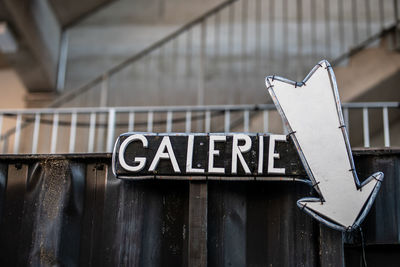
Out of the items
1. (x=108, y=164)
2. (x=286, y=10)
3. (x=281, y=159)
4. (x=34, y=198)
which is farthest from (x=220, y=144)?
(x=286, y=10)

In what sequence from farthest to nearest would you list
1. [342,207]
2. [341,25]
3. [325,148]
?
1. [341,25]
2. [325,148]
3. [342,207]

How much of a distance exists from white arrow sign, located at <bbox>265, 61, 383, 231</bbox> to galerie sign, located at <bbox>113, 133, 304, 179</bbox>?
21cm

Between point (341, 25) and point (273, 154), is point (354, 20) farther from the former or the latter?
point (273, 154)

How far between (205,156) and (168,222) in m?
A: 0.79

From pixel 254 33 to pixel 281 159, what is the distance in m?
6.10

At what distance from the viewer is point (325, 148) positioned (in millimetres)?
5516

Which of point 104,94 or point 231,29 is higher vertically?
point 231,29

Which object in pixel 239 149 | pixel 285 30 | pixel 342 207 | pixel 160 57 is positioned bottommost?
pixel 342 207

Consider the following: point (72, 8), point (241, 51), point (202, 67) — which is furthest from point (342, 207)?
point (72, 8)

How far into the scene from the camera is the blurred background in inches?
422

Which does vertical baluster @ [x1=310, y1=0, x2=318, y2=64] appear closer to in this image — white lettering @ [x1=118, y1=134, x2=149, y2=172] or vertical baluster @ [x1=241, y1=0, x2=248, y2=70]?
vertical baluster @ [x1=241, y1=0, x2=248, y2=70]

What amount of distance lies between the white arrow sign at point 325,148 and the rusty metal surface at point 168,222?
0.33 metres

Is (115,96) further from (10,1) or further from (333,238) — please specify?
(333,238)

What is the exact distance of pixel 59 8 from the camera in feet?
37.7
